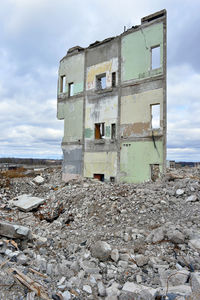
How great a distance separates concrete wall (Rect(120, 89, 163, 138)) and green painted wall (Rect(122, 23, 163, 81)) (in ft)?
3.47

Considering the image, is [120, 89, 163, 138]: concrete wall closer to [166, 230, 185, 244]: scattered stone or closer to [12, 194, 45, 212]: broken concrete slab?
[12, 194, 45, 212]: broken concrete slab

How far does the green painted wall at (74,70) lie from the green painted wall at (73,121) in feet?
2.83

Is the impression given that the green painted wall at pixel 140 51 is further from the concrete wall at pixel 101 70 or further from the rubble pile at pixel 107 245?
the rubble pile at pixel 107 245

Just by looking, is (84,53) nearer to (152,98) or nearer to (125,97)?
(125,97)

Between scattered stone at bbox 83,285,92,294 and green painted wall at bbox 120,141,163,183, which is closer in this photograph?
scattered stone at bbox 83,285,92,294

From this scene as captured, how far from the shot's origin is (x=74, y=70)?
14.7m

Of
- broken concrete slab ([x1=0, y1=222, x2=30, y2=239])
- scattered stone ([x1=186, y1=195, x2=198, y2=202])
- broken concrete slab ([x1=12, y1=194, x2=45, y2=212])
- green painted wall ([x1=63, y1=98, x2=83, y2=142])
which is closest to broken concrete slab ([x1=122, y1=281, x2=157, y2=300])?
broken concrete slab ([x1=0, y1=222, x2=30, y2=239])

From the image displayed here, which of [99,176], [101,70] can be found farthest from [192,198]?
[101,70]

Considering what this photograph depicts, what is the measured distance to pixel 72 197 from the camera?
30.5 ft

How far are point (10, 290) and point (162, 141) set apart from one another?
8633mm

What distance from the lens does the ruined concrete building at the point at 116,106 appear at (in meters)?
10.9

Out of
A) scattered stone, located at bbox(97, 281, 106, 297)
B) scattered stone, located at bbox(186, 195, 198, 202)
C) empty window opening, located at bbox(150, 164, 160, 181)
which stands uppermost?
empty window opening, located at bbox(150, 164, 160, 181)

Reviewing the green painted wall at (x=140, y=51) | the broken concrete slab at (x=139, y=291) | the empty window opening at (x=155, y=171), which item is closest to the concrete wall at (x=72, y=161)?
the empty window opening at (x=155, y=171)

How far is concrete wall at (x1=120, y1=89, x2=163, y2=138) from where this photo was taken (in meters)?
10.9
